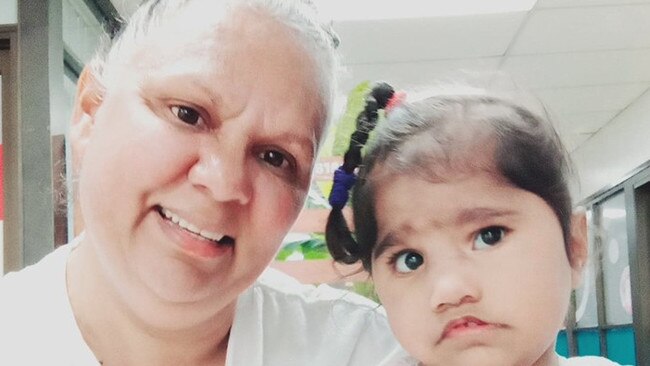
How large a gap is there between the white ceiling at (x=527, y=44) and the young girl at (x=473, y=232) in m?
2.41

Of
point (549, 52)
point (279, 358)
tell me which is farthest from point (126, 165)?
point (549, 52)

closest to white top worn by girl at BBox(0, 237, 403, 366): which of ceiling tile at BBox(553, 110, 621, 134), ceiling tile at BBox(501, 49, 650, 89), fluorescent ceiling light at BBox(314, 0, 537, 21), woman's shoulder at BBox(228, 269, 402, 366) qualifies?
woman's shoulder at BBox(228, 269, 402, 366)

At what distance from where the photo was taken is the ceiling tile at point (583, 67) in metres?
4.69

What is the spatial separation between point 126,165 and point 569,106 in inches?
214

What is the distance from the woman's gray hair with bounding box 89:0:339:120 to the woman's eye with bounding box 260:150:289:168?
11cm

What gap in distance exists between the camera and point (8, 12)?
2971mm

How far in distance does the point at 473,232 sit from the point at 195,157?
0.43 meters

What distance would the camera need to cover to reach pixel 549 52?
4.61 meters

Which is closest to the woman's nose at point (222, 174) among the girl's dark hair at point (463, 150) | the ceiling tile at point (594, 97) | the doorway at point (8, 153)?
the girl's dark hair at point (463, 150)

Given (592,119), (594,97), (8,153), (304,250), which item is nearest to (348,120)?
(304,250)

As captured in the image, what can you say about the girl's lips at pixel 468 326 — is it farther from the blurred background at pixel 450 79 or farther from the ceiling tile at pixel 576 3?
the ceiling tile at pixel 576 3

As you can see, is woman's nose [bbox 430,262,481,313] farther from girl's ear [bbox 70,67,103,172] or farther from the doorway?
the doorway

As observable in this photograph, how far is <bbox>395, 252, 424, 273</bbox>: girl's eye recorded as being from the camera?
1186mm

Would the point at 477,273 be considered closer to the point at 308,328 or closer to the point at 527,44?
the point at 308,328
